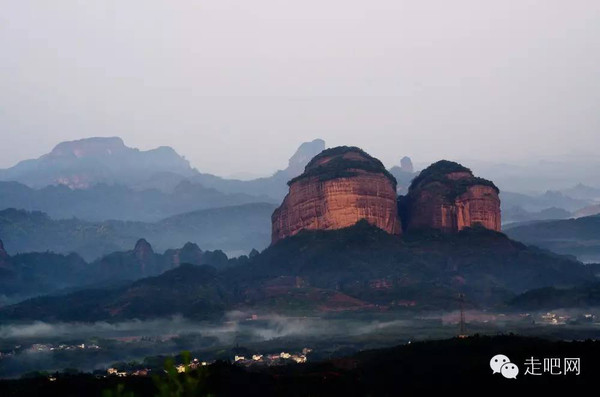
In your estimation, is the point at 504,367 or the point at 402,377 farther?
the point at 402,377

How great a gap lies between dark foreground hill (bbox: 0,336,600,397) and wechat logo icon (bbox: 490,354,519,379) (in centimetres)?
86

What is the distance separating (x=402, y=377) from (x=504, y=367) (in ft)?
94.3

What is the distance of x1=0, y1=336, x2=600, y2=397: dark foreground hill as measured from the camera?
450ft

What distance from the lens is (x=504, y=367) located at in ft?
473

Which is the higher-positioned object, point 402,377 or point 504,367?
point 504,367

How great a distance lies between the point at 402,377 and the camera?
170 meters

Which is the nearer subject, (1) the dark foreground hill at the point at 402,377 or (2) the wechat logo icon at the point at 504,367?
(1) the dark foreground hill at the point at 402,377

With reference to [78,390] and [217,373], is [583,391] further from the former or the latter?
[78,390]

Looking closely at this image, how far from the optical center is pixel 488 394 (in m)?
131

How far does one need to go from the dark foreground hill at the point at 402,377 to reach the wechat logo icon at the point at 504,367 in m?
0.86

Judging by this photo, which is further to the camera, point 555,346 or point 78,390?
point 555,346

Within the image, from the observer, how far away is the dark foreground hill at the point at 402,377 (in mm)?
137125

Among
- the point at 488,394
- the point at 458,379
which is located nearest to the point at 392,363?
the point at 458,379

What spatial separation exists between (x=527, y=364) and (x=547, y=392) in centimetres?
1985
